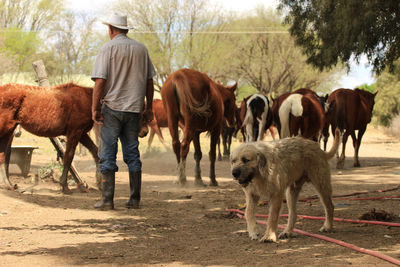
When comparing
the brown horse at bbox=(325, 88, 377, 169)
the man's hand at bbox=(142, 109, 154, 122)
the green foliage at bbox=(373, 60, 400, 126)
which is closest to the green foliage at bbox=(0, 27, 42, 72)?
the green foliage at bbox=(373, 60, 400, 126)

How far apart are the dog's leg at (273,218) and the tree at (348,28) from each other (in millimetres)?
6682

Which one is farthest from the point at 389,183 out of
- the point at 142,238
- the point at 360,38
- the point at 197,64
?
the point at 197,64

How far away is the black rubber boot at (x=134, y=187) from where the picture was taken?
769 cm

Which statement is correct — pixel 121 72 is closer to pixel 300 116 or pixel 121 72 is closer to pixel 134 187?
pixel 134 187

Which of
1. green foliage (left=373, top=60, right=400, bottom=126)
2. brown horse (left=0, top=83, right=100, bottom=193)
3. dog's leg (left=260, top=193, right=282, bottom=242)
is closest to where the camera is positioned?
dog's leg (left=260, top=193, right=282, bottom=242)

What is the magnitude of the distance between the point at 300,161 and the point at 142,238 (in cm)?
192

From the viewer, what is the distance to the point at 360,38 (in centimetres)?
1227

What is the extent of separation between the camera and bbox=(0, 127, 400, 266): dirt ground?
4801 mm

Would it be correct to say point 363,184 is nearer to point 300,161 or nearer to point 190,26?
point 300,161

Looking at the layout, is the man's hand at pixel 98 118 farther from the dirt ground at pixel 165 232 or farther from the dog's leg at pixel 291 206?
the dog's leg at pixel 291 206

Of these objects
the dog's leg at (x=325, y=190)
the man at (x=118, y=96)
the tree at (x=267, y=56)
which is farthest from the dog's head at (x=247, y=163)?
the tree at (x=267, y=56)

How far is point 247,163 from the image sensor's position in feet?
17.6

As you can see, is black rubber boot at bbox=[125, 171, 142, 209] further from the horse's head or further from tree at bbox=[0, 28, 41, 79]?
tree at bbox=[0, 28, 41, 79]

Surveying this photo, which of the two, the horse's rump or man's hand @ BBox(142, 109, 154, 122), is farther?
the horse's rump
